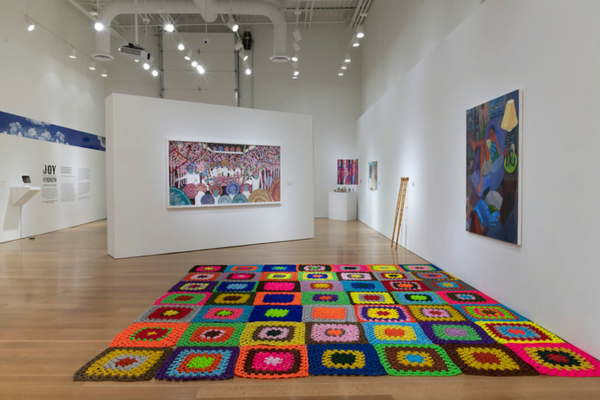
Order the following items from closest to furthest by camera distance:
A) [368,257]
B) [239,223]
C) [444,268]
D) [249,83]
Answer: [444,268] < [368,257] < [239,223] < [249,83]

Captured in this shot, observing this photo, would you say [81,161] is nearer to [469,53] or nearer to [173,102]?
[173,102]

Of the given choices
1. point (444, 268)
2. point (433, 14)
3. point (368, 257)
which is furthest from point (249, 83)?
point (444, 268)

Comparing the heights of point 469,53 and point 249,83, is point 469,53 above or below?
below

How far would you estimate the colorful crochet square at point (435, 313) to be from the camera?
3.63m

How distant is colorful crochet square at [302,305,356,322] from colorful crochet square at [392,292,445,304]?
26.2 inches

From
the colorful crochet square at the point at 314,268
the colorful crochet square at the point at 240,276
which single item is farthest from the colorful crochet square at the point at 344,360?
the colorful crochet square at the point at 314,268

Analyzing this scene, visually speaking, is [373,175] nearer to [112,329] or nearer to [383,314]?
[383,314]

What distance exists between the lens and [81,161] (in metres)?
11.8

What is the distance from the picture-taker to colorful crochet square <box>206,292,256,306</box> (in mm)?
4141

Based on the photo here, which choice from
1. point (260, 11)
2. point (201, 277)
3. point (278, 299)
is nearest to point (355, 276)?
point (278, 299)

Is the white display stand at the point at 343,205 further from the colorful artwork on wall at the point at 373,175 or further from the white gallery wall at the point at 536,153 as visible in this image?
the white gallery wall at the point at 536,153

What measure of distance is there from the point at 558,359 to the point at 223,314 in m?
2.83

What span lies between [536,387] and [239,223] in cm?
622

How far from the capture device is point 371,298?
4.30 metres
